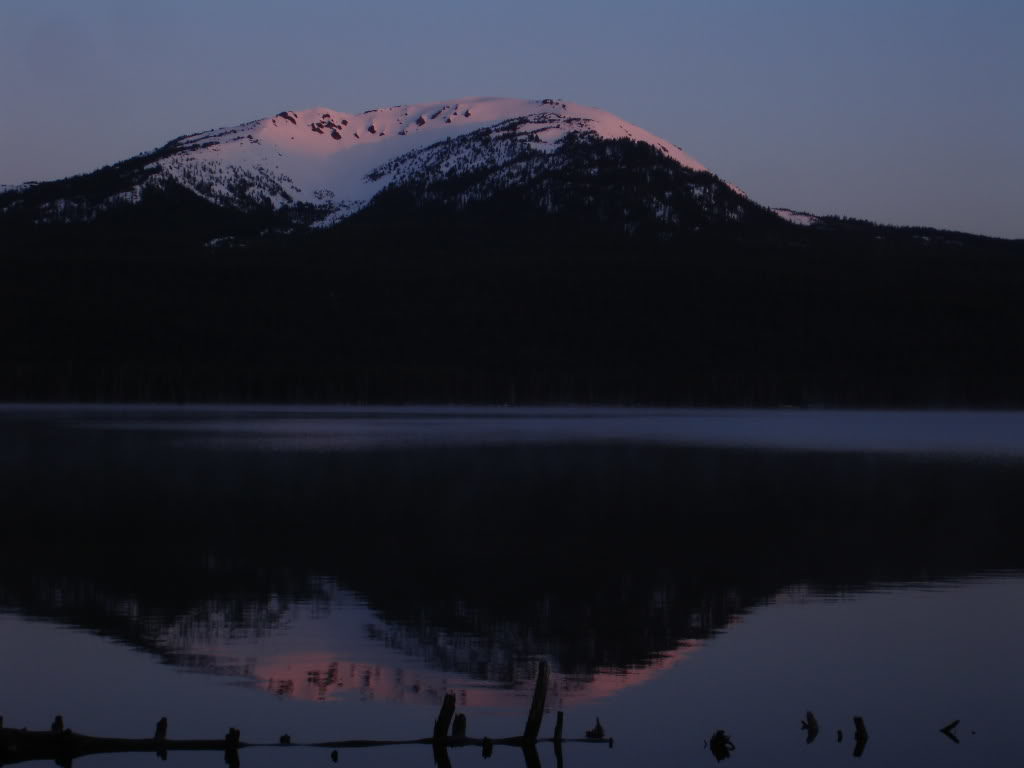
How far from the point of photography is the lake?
17.8m

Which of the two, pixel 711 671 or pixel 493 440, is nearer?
pixel 711 671

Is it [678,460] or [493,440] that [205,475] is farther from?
[493,440]

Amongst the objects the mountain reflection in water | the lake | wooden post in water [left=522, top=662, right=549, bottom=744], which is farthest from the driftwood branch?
the mountain reflection in water

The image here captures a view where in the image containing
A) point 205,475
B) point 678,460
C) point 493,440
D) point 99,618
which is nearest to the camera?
point 99,618

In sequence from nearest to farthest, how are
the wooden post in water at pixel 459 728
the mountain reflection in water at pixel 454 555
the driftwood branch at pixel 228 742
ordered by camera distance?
the driftwood branch at pixel 228 742 → the wooden post in water at pixel 459 728 → the mountain reflection in water at pixel 454 555

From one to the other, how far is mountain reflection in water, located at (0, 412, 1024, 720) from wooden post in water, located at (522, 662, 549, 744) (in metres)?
2.51

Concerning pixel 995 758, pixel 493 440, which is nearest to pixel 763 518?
pixel 995 758

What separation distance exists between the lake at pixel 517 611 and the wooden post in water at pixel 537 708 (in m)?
0.24

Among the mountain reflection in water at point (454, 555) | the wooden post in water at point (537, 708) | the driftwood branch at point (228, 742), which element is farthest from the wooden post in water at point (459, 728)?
the mountain reflection in water at point (454, 555)

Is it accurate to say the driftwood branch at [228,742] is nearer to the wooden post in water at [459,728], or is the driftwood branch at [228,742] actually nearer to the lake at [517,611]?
the wooden post in water at [459,728]

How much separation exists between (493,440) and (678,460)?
67.0 feet

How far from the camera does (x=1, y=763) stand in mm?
14914

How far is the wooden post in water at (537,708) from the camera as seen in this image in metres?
15.7

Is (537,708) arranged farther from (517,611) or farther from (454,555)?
(454,555)
